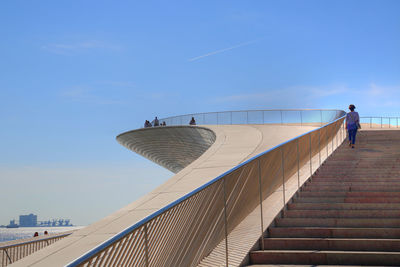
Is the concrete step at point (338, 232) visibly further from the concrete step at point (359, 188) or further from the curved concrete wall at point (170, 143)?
the curved concrete wall at point (170, 143)

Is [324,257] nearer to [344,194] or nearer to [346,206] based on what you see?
[346,206]

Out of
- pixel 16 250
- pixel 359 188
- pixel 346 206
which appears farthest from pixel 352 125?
pixel 16 250

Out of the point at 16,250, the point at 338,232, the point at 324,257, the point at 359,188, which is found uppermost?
the point at 359,188

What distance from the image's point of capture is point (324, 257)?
216 inches

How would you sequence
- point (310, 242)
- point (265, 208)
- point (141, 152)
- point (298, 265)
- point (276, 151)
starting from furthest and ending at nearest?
1. point (141, 152)
2. point (276, 151)
3. point (265, 208)
4. point (310, 242)
5. point (298, 265)

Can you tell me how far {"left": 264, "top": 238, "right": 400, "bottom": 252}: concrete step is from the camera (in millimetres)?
5645

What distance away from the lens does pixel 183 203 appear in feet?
15.0

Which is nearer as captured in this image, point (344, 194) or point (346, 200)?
point (346, 200)

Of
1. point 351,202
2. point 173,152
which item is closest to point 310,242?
point 351,202

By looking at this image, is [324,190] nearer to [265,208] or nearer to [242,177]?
[265,208]

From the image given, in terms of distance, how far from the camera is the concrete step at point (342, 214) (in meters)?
6.71

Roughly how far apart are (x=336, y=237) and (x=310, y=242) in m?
0.45

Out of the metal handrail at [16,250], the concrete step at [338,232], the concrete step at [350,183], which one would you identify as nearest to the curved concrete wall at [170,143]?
the metal handrail at [16,250]

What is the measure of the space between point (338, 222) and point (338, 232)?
40 cm
